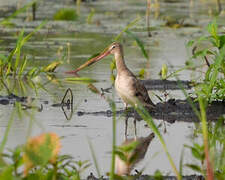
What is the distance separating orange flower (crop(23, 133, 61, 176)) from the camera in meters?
3.26

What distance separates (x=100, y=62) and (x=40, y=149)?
800 centimetres

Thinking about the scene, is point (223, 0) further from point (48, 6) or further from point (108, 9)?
point (48, 6)

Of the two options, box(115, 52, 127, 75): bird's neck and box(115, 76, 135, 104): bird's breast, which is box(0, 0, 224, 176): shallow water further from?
box(115, 52, 127, 75): bird's neck

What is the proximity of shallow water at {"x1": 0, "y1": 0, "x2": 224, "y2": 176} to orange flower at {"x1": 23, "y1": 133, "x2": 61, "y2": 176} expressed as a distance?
2.52 ft

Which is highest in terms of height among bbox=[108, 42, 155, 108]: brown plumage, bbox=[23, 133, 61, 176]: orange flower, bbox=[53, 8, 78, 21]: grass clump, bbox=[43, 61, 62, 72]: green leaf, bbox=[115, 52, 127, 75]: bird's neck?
bbox=[53, 8, 78, 21]: grass clump

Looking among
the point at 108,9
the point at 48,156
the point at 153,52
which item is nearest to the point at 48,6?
the point at 108,9

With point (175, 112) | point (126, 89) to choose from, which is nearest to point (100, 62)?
point (175, 112)

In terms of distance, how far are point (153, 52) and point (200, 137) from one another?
611cm

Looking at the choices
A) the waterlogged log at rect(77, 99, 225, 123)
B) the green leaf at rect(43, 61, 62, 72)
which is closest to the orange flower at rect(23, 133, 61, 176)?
the waterlogged log at rect(77, 99, 225, 123)

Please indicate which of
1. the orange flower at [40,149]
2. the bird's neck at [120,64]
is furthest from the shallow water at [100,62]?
the orange flower at [40,149]

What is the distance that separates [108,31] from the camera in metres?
14.7

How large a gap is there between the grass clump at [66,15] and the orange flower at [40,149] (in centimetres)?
1280

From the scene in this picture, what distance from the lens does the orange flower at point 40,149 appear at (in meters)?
3.26

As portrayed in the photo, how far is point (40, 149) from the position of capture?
3293 millimetres
